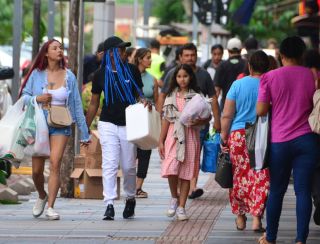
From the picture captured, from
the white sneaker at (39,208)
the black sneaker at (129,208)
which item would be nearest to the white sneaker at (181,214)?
the black sneaker at (129,208)

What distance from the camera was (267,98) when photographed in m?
10.8

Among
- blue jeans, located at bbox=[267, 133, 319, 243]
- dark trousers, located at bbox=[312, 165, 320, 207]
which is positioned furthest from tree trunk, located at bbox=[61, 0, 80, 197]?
blue jeans, located at bbox=[267, 133, 319, 243]

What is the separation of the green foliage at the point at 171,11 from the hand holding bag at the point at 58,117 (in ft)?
172

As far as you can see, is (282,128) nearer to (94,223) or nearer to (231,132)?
(231,132)

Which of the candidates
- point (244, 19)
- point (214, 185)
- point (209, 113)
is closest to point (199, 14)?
point (244, 19)

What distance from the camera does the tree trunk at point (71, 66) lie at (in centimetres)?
Result: 1555

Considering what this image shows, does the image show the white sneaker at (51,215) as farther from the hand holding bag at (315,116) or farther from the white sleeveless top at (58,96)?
the hand holding bag at (315,116)

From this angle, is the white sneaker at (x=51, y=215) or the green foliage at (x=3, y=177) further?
the green foliage at (x=3, y=177)

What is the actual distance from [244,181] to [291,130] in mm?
1891

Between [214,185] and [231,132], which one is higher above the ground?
[231,132]

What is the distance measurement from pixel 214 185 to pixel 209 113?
4745mm

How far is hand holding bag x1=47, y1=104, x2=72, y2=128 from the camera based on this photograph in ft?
42.2

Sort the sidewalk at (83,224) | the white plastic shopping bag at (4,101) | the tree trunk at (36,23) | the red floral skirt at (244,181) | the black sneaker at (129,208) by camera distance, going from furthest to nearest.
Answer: the tree trunk at (36,23) < the white plastic shopping bag at (4,101) < the black sneaker at (129,208) < the red floral skirt at (244,181) < the sidewalk at (83,224)

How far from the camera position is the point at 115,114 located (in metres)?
12.9
